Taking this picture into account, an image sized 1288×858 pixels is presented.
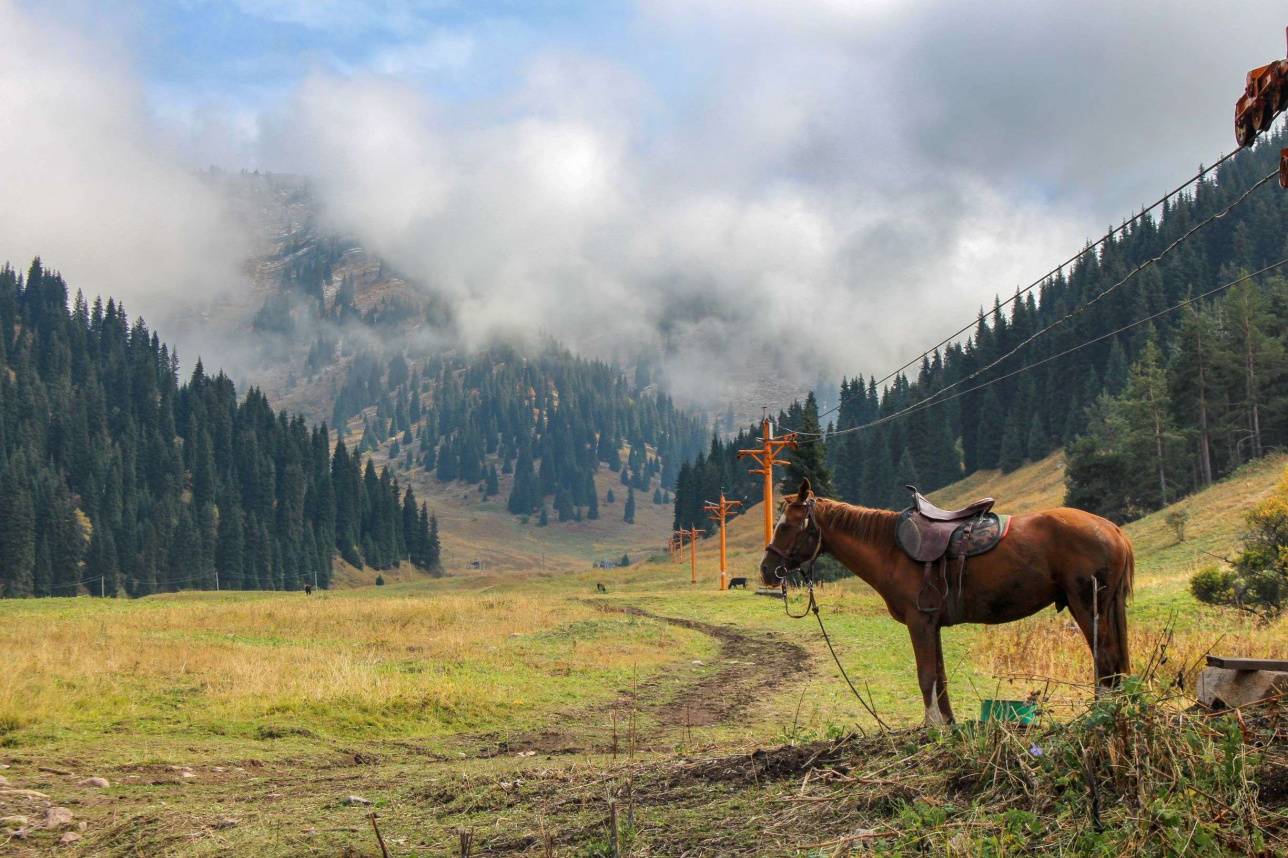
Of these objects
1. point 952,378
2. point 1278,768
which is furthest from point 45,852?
point 952,378

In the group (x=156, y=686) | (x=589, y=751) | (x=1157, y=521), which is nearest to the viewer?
(x=589, y=751)

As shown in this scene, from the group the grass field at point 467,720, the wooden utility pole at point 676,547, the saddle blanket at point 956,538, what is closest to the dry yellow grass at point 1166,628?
the grass field at point 467,720

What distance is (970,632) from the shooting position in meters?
25.0

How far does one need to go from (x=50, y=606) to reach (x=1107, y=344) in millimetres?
103378

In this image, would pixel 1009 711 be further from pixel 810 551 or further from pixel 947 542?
pixel 810 551

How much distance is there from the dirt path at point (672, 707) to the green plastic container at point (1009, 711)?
2897 millimetres

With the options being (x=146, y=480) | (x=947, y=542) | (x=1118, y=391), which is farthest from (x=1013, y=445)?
(x=146, y=480)

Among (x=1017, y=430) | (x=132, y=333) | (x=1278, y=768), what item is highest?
(x=132, y=333)

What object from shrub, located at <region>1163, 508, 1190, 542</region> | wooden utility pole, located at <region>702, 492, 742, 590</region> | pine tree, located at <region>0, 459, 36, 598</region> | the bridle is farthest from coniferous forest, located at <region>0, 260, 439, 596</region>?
the bridle

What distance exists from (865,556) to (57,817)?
26.3 ft

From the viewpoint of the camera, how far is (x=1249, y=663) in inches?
271

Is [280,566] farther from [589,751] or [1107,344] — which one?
[589,751]

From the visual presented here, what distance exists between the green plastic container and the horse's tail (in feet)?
4.26

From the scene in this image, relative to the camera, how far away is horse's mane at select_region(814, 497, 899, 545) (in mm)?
9789
